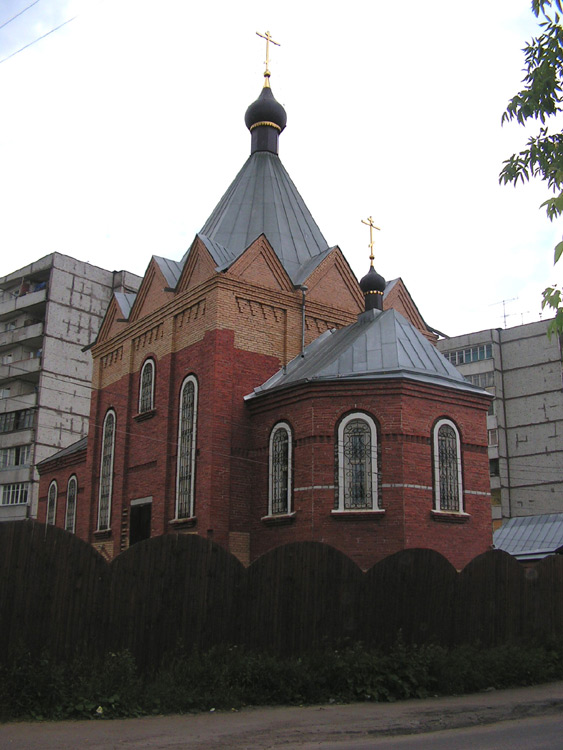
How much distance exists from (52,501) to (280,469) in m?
11.6

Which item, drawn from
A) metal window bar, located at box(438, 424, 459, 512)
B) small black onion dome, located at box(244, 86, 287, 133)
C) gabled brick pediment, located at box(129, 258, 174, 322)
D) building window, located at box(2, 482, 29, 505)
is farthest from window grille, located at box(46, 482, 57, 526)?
metal window bar, located at box(438, 424, 459, 512)

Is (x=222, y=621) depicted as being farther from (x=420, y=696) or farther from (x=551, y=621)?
(x=551, y=621)

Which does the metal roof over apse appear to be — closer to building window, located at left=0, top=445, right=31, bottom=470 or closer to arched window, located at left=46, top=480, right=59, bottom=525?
arched window, located at left=46, top=480, right=59, bottom=525

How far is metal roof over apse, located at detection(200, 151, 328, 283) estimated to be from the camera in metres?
20.5

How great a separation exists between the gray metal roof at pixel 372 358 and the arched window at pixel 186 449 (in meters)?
1.62

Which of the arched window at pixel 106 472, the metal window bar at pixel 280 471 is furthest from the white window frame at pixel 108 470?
the metal window bar at pixel 280 471

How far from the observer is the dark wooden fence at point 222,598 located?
26.4 feet

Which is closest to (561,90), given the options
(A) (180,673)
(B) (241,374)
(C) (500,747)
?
(C) (500,747)

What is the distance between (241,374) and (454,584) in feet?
27.3

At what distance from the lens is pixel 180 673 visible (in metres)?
8.10

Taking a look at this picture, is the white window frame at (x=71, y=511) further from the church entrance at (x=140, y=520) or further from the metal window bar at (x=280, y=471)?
the metal window bar at (x=280, y=471)

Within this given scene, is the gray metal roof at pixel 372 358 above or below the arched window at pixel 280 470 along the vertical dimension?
above

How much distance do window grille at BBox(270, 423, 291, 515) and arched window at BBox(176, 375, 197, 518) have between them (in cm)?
188

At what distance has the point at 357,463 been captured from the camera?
1530cm
